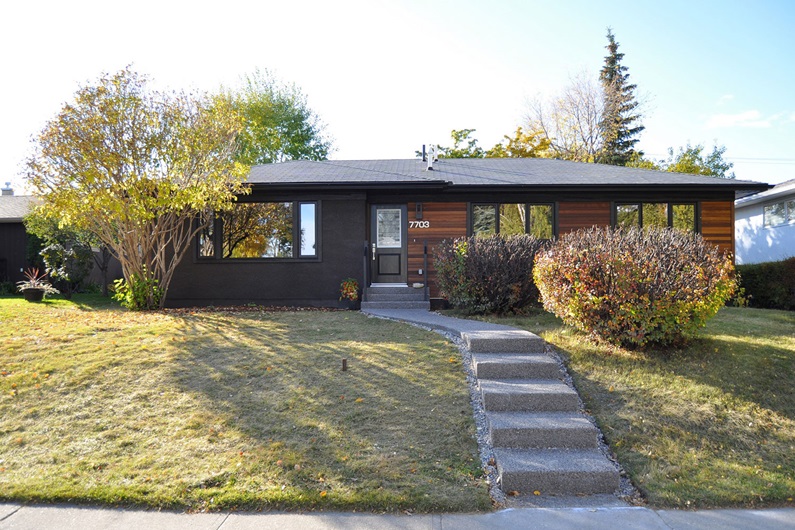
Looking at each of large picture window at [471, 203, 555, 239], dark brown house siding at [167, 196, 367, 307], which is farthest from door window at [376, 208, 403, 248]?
large picture window at [471, 203, 555, 239]

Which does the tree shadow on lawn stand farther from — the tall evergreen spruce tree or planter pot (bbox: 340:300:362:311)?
the tall evergreen spruce tree

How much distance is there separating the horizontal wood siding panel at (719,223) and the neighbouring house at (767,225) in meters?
5.43

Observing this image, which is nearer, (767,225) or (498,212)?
(498,212)

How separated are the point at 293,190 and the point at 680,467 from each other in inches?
354

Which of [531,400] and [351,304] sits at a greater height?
[351,304]

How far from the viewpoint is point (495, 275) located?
8.23 m

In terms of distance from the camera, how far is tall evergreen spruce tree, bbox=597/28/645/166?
2728cm

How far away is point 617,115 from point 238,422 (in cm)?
2899

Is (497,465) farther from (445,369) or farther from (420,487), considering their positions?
(445,369)

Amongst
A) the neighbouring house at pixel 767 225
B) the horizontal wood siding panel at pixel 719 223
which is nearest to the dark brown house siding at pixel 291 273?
the horizontal wood siding panel at pixel 719 223

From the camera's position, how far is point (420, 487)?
11.3ft

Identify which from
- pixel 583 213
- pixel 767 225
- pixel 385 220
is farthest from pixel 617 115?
pixel 385 220

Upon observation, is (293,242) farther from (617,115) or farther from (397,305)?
(617,115)

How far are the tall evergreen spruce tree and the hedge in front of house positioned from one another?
52.6ft
